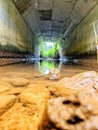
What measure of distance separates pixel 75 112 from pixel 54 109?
0.36ft

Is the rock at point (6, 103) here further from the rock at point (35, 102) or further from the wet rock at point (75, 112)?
the wet rock at point (75, 112)

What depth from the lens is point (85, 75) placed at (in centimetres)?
297

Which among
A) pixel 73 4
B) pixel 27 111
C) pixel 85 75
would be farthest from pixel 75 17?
pixel 27 111

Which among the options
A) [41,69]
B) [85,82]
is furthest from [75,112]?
[41,69]

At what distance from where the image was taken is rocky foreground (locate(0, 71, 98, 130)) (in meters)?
0.99

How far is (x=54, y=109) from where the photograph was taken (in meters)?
1.08

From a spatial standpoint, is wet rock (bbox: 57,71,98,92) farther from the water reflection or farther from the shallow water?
the water reflection

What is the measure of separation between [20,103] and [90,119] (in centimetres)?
139

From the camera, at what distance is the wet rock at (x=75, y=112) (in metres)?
0.96

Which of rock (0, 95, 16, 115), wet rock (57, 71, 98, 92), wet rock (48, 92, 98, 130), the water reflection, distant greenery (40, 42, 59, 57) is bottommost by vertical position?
the water reflection

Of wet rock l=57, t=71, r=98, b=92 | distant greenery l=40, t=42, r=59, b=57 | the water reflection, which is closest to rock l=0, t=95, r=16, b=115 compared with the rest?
wet rock l=57, t=71, r=98, b=92

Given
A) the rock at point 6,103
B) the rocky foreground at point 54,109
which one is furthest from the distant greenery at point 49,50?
the rock at point 6,103

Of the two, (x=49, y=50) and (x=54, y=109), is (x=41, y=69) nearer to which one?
(x=54, y=109)

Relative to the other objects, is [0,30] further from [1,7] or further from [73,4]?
[73,4]
